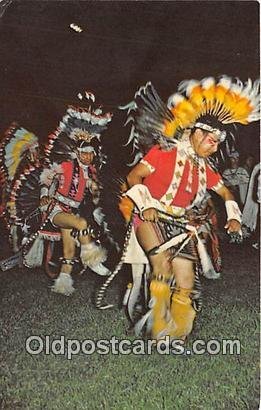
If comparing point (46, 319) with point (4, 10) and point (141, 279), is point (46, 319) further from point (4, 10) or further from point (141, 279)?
point (4, 10)

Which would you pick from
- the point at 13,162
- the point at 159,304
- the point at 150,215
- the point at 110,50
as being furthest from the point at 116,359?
the point at 110,50

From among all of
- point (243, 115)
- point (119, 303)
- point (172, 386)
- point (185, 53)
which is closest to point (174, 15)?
point (185, 53)

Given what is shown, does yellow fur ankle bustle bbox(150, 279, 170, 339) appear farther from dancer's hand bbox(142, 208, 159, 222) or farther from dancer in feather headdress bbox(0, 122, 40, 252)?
dancer in feather headdress bbox(0, 122, 40, 252)

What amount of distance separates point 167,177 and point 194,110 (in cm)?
11

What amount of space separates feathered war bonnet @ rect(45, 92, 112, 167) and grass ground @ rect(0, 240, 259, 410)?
178mm

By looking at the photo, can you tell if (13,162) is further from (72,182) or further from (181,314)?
(181,314)

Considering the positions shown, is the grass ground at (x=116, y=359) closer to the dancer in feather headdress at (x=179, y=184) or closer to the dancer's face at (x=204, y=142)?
the dancer in feather headdress at (x=179, y=184)

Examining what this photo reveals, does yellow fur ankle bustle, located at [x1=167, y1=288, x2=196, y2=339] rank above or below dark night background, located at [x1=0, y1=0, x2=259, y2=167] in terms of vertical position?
below

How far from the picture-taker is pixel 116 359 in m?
1.02

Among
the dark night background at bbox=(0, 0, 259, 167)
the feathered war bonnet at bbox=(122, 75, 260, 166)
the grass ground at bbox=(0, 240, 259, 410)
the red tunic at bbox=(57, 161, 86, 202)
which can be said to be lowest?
the grass ground at bbox=(0, 240, 259, 410)

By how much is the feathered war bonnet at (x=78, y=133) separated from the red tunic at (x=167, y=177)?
2.9 inches

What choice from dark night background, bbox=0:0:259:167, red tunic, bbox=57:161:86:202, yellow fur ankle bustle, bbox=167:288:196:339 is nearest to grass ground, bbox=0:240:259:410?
yellow fur ankle bustle, bbox=167:288:196:339

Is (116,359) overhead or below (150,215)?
below

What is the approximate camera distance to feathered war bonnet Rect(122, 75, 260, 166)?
1.01 meters
